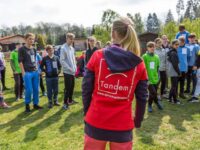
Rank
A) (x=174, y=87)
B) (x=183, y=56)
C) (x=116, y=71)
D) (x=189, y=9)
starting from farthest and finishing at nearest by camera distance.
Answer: (x=189, y=9)
(x=183, y=56)
(x=174, y=87)
(x=116, y=71)

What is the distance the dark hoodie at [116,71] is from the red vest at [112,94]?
1.5 inches

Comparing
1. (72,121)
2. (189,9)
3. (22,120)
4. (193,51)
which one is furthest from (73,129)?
(189,9)

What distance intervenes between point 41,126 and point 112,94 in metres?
3.94

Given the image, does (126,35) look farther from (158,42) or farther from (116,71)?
(158,42)

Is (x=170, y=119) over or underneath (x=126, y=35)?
underneath

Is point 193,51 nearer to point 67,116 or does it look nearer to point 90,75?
point 67,116

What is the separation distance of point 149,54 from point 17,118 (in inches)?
146

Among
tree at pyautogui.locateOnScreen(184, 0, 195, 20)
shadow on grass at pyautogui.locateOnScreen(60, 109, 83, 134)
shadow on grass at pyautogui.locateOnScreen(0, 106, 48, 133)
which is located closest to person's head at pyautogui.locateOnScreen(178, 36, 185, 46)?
shadow on grass at pyautogui.locateOnScreen(60, 109, 83, 134)

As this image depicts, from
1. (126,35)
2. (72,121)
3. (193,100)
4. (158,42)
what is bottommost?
(193,100)

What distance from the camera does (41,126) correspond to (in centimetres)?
577

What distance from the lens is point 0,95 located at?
7438 millimetres

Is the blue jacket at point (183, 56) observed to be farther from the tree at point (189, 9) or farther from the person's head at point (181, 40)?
the tree at point (189, 9)

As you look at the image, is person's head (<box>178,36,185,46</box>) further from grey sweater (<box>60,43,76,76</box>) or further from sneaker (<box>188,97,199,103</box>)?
grey sweater (<box>60,43,76,76</box>)

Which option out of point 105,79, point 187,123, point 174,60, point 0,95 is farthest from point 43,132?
point 174,60
